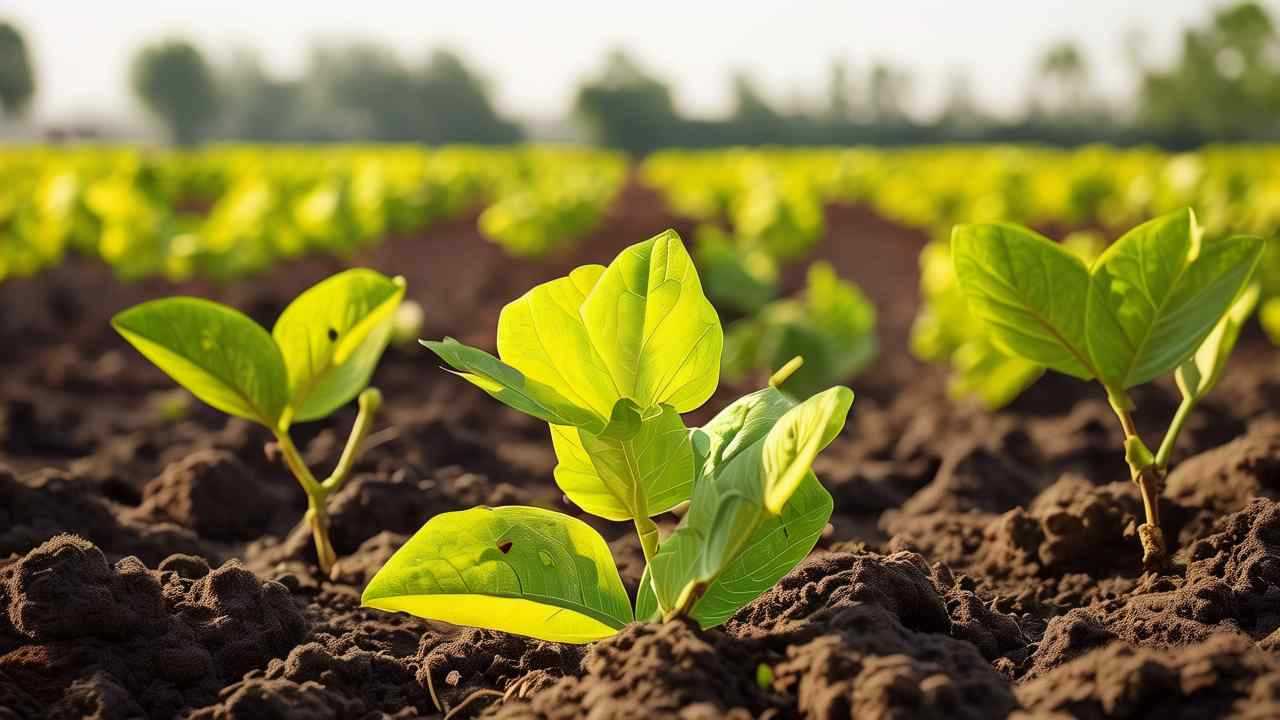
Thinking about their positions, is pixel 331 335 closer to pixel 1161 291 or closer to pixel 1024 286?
pixel 1024 286

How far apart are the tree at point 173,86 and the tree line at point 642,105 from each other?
75 mm

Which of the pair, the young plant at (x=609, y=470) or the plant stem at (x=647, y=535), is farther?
the plant stem at (x=647, y=535)

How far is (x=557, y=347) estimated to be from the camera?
1.46 meters

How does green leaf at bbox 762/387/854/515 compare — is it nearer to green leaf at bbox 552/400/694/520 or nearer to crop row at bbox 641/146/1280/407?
green leaf at bbox 552/400/694/520

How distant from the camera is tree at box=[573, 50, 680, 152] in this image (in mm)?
55594

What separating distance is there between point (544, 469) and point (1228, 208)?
492cm

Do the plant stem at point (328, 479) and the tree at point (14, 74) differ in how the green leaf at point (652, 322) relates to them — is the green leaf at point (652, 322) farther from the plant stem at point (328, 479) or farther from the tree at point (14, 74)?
the tree at point (14, 74)

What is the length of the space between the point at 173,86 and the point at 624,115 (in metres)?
32.0

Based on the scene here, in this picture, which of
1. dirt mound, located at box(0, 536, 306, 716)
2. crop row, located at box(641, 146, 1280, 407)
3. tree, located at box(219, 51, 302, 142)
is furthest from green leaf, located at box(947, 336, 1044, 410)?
tree, located at box(219, 51, 302, 142)

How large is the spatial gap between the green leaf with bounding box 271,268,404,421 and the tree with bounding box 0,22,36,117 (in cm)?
5955

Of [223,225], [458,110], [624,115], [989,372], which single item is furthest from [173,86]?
[989,372]

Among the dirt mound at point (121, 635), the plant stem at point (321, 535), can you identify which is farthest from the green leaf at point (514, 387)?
the plant stem at point (321, 535)

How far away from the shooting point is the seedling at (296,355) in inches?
74.9

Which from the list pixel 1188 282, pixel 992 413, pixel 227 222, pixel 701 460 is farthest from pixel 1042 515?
pixel 227 222
